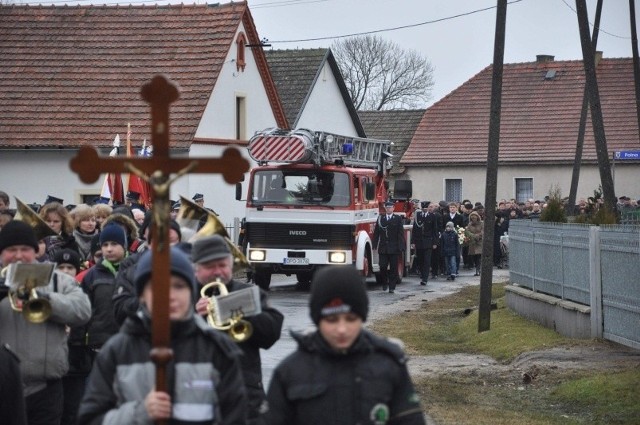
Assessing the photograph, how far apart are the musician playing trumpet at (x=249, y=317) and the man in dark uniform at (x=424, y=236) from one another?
86.0ft

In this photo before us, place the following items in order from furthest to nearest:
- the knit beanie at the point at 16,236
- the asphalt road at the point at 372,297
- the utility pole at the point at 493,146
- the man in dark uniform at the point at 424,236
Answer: the man in dark uniform at the point at 424,236 → the utility pole at the point at 493,146 → the asphalt road at the point at 372,297 → the knit beanie at the point at 16,236

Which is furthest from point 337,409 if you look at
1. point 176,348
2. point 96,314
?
point 96,314

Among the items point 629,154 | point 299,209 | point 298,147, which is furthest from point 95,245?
point 629,154

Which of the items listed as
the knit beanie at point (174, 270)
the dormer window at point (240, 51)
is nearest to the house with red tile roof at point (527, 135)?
the dormer window at point (240, 51)

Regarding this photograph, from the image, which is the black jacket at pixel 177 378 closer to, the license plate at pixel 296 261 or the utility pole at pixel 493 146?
the utility pole at pixel 493 146

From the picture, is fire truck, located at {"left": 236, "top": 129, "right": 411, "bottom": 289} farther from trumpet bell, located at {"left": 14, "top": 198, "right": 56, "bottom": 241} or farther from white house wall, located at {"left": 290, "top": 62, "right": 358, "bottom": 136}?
white house wall, located at {"left": 290, "top": 62, "right": 358, "bottom": 136}

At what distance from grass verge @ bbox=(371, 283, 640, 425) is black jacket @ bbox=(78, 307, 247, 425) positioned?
702cm

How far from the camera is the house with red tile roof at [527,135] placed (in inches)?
2228

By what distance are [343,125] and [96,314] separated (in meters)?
46.9

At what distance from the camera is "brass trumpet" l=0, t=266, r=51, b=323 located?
26.1ft

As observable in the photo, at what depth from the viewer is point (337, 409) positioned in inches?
209

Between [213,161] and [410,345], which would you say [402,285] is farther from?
[213,161]

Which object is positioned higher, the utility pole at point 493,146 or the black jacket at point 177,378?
the utility pole at point 493,146

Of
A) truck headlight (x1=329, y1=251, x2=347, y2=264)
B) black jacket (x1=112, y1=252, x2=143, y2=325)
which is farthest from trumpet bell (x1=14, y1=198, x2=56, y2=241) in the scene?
truck headlight (x1=329, y1=251, x2=347, y2=264)
